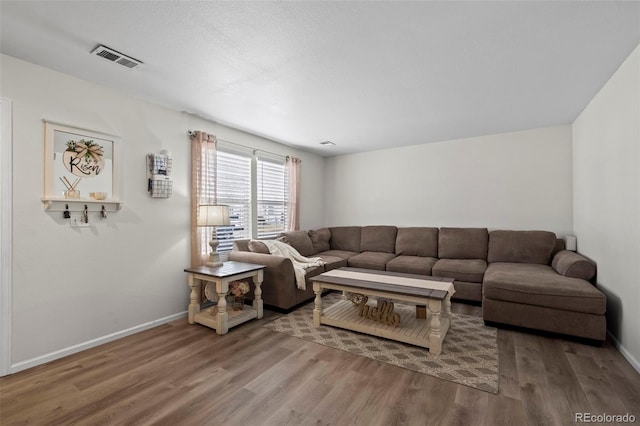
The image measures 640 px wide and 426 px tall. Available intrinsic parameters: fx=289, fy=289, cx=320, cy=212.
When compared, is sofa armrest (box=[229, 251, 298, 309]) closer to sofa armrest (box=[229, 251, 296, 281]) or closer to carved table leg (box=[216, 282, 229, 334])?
sofa armrest (box=[229, 251, 296, 281])

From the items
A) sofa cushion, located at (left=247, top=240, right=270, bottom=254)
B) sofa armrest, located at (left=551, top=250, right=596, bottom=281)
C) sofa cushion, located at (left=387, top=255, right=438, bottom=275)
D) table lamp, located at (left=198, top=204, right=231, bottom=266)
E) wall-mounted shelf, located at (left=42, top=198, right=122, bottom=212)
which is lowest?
sofa cushion, located at (left=387, top=255, right=438, bottom=275)

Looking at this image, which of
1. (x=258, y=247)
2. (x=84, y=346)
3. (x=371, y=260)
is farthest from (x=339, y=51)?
(x=84, y=346)

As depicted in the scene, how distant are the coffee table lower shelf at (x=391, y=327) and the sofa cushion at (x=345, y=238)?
2.03 m

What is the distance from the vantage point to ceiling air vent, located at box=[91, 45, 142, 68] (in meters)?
2.09

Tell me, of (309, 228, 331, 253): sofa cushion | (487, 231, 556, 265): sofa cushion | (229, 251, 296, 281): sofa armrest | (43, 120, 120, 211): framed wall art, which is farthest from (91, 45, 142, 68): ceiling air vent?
(487, 231, 556, 265): sofa cushion

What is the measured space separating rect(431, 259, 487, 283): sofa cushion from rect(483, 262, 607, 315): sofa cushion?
1.68 feet

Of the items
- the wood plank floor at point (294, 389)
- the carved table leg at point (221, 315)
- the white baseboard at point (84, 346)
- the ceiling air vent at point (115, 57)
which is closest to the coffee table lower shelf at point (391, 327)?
the wood plank floor at point (294, 389)

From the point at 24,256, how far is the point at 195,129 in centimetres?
204

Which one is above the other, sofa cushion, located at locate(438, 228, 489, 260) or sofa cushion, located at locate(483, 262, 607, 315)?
sofa cushion, located at locate(438, 228, 489, 260)

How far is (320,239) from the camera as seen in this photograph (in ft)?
17.0

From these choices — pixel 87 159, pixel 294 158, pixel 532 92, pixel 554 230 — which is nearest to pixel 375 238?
pixel 294 158

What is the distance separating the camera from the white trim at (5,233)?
84.9 inches

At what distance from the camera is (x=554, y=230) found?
4.09 metres

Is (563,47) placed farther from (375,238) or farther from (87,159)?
(87,159)
